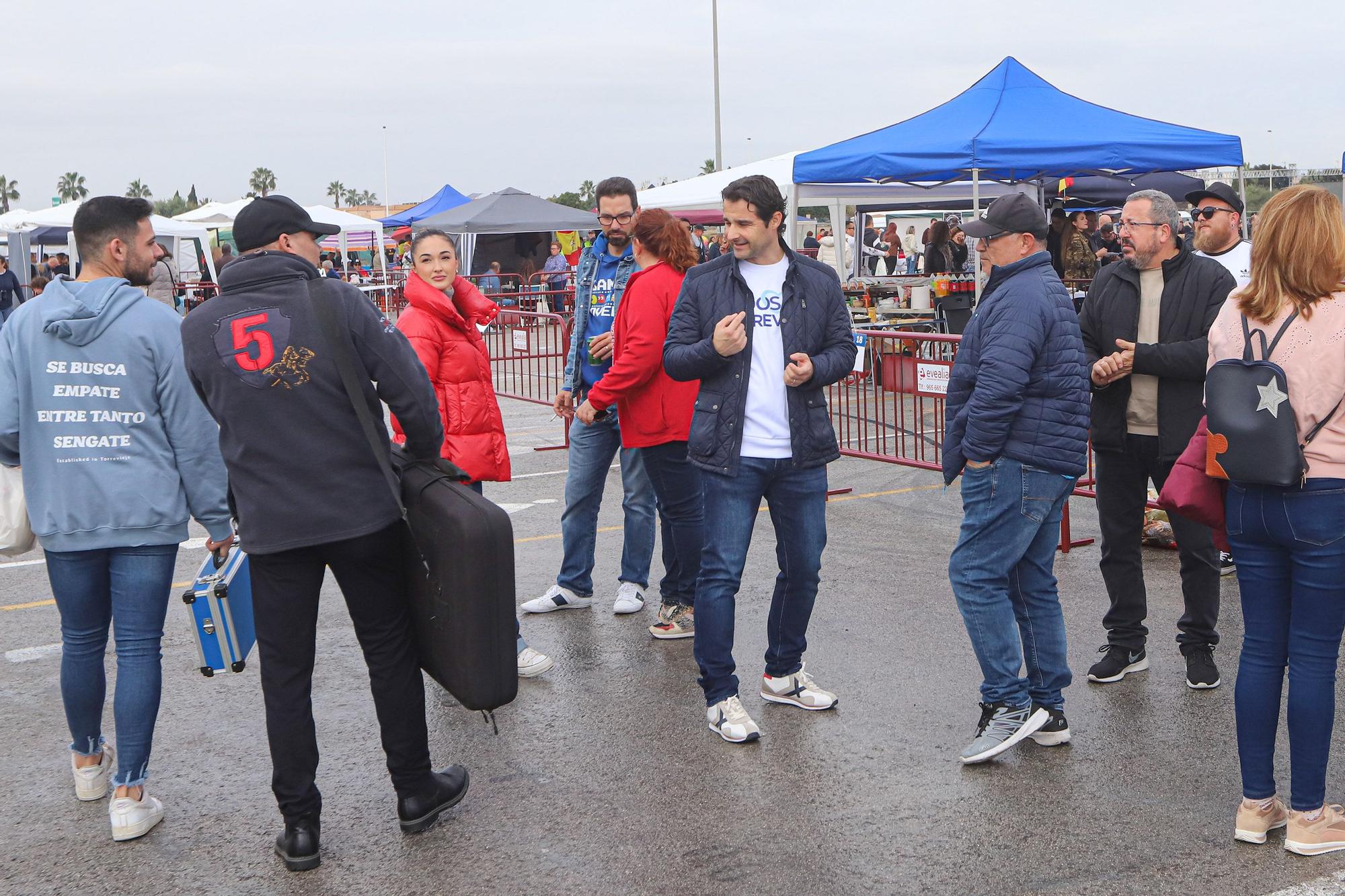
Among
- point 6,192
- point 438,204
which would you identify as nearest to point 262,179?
point 6,192

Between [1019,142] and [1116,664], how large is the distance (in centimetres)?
755

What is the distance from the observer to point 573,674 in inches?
213

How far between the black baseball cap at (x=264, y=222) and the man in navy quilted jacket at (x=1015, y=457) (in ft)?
6.96

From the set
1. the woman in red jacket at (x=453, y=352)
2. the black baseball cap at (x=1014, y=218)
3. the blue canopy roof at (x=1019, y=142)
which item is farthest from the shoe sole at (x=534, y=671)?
the blue canopy roof at (x=1019, y=142)

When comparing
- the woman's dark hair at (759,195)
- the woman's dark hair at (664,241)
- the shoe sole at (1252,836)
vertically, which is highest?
the woman's dark hair at (759,195)

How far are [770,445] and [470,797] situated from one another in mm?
1558

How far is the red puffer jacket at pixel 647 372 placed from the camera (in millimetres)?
5461

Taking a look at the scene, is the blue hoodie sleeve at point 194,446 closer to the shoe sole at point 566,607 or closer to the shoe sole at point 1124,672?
the shoe sole at point 566,607

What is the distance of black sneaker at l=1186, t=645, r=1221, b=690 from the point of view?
16.2 ft

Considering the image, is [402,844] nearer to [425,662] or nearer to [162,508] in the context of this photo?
[425,662]

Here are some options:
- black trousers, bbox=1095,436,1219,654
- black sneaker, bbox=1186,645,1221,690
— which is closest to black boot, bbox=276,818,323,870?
black trousers, bbox=1095,436,1219,654

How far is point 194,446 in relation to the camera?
3.93m

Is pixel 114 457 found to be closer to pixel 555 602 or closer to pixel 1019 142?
pixel 555 602

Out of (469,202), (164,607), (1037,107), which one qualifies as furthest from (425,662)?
(469,202)
